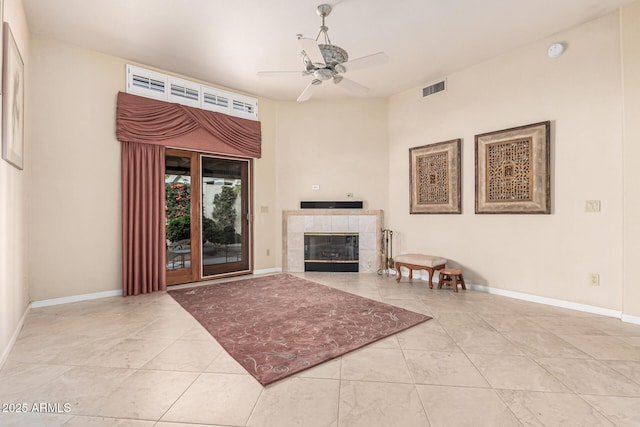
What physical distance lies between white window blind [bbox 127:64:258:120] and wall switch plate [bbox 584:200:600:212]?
4.93 meters

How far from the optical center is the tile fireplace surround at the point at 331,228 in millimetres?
5535

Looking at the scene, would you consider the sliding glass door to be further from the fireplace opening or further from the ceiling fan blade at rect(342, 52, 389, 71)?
the ceiling fan blade at rect(342, 52, 389, 71)

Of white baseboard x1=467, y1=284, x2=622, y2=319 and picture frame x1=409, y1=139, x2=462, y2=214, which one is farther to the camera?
picture frame x1=409, y1=139, x2=462, y2=214

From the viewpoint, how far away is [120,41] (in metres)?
3.69

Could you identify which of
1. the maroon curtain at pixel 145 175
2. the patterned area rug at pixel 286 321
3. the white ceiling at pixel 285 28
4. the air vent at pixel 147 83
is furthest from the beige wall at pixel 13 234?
the patterned area rug at pixel 286 321

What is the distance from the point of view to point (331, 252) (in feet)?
18.6

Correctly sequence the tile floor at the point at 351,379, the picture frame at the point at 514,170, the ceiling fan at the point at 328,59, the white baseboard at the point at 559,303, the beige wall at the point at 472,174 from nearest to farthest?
the tile floor at the point at 351,379, the ceiling fan at the point at 328,59, the white baseboard at the point at 559,303, the beige wall at the point at 472,174, the picture frame at the point at 514,170

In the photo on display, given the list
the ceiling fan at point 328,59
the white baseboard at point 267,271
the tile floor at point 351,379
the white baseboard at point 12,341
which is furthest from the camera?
the white baseboard at point 267,271

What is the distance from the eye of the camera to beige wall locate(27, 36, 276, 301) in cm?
356

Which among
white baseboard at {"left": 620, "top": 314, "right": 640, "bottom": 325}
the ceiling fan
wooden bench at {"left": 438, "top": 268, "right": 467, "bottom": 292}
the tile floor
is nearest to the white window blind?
the ceiling fan

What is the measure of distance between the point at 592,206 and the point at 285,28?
157 inches

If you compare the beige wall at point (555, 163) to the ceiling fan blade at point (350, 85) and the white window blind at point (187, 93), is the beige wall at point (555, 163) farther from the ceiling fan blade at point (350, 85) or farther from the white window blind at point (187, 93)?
the white window blind at point (187, 93)


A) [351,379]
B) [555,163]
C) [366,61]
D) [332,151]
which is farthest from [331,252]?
[351,379]

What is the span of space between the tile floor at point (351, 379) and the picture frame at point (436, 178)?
81.7 inches
